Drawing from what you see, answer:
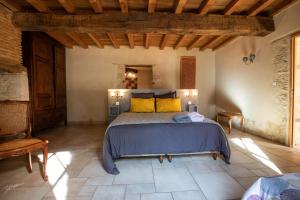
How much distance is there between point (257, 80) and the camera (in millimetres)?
3998

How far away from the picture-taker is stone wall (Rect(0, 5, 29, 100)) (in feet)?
9.75

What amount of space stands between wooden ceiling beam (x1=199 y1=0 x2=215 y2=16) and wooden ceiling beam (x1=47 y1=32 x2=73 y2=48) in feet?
11.6

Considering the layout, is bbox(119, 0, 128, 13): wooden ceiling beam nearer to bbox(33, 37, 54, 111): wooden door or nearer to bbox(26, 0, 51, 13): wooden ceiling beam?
bbox(26, 0, 51, 13): wooden ceiling beam

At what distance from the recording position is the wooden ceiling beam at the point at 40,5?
283cm

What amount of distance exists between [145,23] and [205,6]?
1.11 metres

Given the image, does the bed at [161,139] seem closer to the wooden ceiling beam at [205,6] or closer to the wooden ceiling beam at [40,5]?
the wooden ceiling beam at [205,6]

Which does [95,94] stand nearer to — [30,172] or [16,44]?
[16,44]

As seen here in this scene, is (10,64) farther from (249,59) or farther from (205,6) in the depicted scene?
(249,59)

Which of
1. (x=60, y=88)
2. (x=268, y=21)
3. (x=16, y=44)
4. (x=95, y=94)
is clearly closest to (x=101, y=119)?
(x=95, y=94)

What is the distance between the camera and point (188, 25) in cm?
329

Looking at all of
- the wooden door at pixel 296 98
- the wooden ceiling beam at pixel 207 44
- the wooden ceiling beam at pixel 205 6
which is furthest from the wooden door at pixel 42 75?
the wooden door at pixel 296 98

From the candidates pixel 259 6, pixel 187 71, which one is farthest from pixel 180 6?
pixel 187 71

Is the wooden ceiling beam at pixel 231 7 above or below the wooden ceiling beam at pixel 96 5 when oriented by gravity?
above

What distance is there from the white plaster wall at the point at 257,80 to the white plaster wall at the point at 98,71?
1.65m
